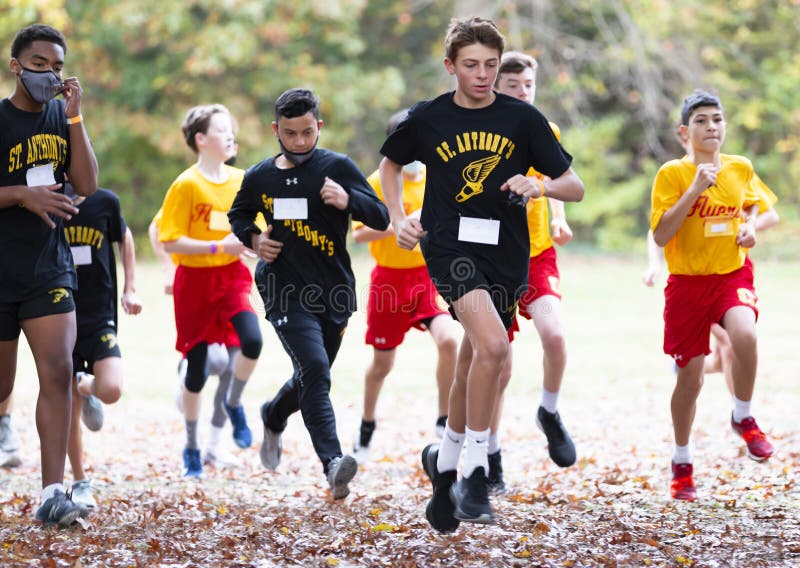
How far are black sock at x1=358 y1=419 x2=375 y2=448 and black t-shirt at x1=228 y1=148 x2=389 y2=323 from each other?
241 centimetres

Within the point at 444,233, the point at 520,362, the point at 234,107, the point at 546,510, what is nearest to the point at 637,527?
the point at 546,510

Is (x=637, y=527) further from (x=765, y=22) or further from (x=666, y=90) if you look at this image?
(x=765, y=22)

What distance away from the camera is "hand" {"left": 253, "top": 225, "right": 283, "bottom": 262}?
616 cm

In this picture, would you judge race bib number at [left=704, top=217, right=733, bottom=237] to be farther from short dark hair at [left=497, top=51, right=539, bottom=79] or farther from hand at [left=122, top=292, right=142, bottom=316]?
hand at [left=122, top=292, right=142, bottom=316]

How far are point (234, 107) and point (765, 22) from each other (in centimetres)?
1355

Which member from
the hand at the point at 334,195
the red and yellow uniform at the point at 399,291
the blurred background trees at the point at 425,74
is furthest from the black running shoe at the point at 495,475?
the blurred background trees at the point at 425,74

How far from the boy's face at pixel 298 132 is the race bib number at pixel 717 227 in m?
2.40

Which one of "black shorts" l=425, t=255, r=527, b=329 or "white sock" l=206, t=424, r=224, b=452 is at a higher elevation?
"black shorts" l=425, t=255, r=527, b=329

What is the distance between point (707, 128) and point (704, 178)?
1.84 feet

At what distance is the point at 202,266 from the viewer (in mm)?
8305

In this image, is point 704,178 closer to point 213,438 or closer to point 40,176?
point 40,176

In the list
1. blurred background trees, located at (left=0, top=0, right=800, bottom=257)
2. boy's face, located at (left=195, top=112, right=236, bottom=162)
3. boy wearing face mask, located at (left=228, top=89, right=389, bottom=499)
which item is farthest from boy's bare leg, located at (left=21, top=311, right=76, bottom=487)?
blurred background trees, located at (left=0, top=0, right=800, bottom=257)

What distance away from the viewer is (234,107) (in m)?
26.7

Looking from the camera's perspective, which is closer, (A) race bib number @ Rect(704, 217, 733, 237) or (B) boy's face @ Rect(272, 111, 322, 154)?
(B) boy's face @ Rect(272, 111, 322, 154)
